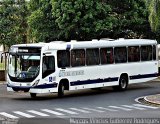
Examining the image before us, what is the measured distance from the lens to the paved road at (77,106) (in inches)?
797

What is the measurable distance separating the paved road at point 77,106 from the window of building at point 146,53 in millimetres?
2416

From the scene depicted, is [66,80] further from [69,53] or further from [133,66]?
[133,66]

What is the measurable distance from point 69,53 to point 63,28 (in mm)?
13968

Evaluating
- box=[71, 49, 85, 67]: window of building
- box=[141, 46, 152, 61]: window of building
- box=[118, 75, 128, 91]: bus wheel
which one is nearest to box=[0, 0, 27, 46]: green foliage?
box=[141, 46, 152, 61]: window of building

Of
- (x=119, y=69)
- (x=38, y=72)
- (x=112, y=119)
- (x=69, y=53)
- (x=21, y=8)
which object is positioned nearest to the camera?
(x=112, y=119)

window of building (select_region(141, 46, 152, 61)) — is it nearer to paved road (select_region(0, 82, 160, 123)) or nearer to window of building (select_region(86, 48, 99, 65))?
paved road (select_region(0, 82, 160, 123))

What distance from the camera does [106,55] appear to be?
30.9 meters

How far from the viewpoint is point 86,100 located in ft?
87.4

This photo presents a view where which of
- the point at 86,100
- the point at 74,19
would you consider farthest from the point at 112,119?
the point at 74,19

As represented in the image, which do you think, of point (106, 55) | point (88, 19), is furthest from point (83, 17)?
point (106, 55)

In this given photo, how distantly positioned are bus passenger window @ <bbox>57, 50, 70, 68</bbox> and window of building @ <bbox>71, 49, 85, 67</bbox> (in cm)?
38

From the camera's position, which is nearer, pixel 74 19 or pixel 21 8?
pixel 74 19

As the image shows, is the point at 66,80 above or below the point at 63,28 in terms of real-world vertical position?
below

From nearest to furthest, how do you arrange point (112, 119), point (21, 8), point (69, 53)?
point (112, 119)
point (69, 53)
point (21, 8)
